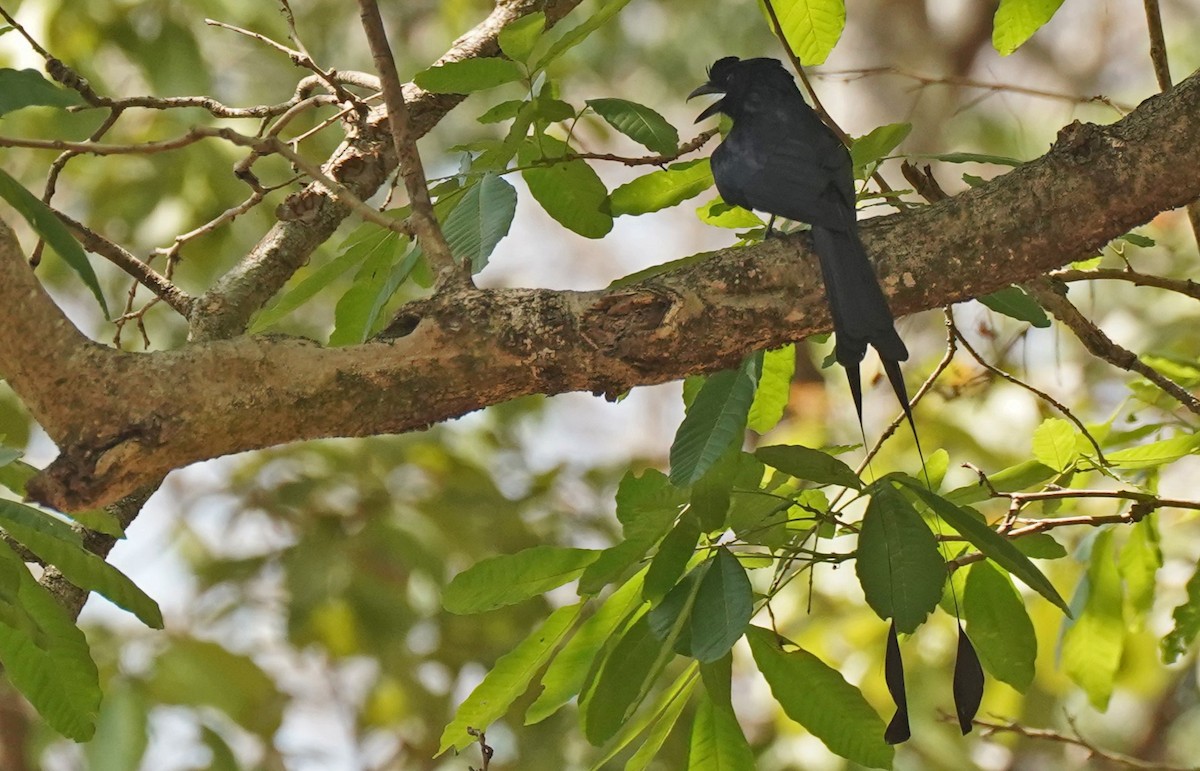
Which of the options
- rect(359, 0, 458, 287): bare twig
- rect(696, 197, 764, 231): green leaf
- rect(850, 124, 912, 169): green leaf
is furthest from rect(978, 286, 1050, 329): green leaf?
rect(359, 0, 458, 287): bare twig

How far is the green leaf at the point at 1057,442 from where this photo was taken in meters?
1.64

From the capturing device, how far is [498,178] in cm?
162

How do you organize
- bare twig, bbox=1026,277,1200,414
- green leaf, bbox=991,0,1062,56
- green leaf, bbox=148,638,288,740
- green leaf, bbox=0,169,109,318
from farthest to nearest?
green leaf, bbox=148,638,288,740 < bare twig, bbox=1026,277,1200,414 < green leaf, bbox=991,0,1062,56 < green leaf, bbox=0,169,109,318

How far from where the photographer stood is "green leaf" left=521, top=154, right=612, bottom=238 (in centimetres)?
167

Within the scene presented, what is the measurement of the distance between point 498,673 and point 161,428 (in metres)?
0.49

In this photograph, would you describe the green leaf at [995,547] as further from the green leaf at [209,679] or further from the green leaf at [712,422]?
the green leaf at [209,679]

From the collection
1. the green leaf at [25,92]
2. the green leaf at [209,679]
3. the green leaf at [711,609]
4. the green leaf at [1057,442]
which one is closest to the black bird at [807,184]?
the green leaf at [711,609]

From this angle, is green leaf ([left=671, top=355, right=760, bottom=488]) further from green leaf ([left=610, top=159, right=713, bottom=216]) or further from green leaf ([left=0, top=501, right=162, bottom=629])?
green leaf ([left=0, top=501, right=162, bottom=629])

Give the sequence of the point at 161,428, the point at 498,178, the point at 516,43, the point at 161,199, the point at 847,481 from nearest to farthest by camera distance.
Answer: the point at 161,428
the point at 847,481
the point at 516,43
the point at 498,178
the point at 161,199

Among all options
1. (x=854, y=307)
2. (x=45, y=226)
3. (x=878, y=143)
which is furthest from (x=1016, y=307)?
(x=45, y=226)

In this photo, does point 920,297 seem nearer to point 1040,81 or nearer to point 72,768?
point 72,768

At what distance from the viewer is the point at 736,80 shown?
1.94 m

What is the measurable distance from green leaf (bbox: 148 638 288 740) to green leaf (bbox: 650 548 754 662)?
1524 millimetres

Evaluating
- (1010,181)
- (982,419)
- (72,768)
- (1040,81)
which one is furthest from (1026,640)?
(1040,81)
